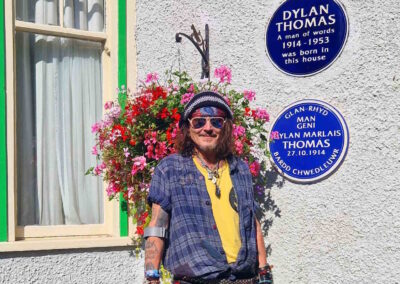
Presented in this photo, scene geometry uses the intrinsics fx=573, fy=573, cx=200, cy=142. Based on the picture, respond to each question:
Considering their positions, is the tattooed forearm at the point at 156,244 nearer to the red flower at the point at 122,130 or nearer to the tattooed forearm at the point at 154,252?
the tattooed forearm at the point at 154,252

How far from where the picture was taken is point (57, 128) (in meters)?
4.27

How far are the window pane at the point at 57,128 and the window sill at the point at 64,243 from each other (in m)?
0.21

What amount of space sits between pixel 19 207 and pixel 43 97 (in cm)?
82

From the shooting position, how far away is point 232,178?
3.07 m

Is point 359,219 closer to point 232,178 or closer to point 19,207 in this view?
point 232,178

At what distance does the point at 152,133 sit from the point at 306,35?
115 cm

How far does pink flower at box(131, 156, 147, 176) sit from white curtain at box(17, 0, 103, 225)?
845 mm

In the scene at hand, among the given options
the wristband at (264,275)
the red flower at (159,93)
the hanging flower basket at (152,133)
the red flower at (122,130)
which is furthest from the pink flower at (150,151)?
the wristband at (264,275)

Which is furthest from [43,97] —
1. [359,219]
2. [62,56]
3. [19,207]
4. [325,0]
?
[359,219]

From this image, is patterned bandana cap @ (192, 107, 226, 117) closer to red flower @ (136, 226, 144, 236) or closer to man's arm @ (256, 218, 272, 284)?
man's arm @ (256, 218, 272, 284)

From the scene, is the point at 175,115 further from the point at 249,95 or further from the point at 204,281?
the point at 204,281

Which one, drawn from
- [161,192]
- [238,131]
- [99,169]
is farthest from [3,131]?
[238,131]

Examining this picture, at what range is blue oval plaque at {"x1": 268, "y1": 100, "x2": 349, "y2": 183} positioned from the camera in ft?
11.4

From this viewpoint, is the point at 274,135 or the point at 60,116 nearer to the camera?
the point at 274,135
